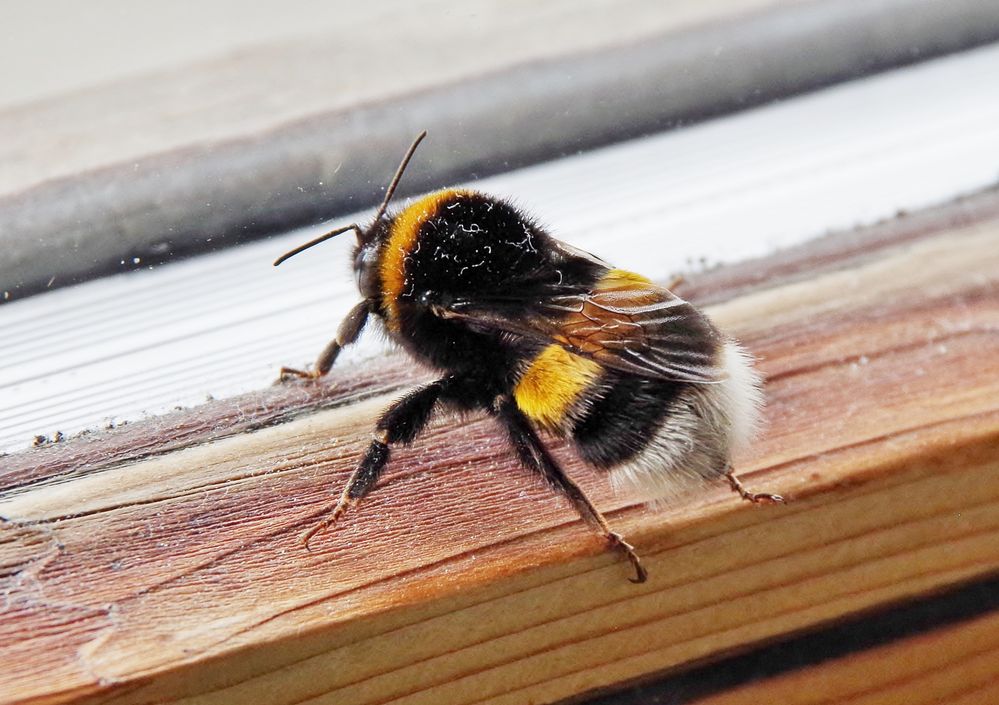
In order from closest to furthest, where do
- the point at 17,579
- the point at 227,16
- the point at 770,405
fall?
the point at 17,579 → the point at 770,405 → the point at 227,16

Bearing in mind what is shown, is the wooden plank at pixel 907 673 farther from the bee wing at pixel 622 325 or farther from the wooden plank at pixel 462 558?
the bee wing at pixel 622 325

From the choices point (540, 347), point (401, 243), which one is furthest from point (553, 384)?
point (401, 243)

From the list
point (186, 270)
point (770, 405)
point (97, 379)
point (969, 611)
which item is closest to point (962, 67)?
point (770, 405)

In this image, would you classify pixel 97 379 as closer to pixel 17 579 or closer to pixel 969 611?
pixel 17 579

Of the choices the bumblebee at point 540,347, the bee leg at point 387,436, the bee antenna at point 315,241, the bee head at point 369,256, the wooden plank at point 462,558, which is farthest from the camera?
the bee head at point 369,256

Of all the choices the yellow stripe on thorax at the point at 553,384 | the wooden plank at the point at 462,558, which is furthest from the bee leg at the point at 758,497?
the yellow stripe on thorax at the point at 553,384

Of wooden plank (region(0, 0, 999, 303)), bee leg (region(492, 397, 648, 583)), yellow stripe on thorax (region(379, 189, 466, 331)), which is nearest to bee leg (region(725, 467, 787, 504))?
bee leg (region(492, 397, 648, 583))

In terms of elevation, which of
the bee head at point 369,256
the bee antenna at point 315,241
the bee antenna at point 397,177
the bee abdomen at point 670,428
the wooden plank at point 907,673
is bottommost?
the wooden plank at point 907,673

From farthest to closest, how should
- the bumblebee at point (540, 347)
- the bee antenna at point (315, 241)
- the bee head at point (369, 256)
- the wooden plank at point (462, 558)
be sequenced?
the bee head at point (369, 256)
the bee antenna at point (315, 241)
the bumblebee at point (540, 347)
the wooden plank at point (462, 558)
